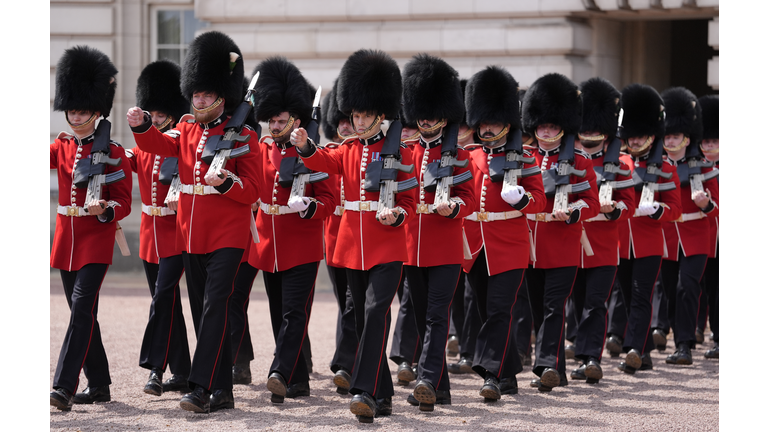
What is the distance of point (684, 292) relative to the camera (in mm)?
6270

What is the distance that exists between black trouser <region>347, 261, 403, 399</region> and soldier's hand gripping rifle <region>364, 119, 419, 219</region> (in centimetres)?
27

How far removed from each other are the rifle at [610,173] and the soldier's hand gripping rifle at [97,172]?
2561 millimetres

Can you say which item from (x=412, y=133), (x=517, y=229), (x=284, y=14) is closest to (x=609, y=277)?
(x=517, y=229)

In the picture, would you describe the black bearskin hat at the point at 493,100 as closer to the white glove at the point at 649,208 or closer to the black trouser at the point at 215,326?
the white glove at the point at 649,208

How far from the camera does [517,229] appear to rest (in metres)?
4.93

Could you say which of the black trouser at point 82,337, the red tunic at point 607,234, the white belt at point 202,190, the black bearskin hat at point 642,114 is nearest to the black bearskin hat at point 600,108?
the black bearskin hat at point 642,114

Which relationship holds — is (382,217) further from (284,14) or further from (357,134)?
(284,14)

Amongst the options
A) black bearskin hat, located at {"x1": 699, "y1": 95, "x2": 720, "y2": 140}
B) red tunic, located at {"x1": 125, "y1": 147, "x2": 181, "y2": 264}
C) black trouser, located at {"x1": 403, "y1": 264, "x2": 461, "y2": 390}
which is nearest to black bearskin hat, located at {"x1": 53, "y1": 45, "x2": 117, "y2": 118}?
red tunic, located at {"x1": 125, "y1": 147, "x2": 181, "y2": 264}

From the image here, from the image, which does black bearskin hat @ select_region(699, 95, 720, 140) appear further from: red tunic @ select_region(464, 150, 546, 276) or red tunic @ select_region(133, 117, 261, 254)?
red tunic @ select_region(133, 117, 261, 254)

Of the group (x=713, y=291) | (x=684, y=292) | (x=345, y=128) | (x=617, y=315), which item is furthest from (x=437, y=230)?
(x=713, y=291)

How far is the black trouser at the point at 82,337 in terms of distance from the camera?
4.41m

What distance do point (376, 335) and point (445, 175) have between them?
0.78m

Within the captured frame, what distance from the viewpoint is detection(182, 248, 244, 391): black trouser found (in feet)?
14.1

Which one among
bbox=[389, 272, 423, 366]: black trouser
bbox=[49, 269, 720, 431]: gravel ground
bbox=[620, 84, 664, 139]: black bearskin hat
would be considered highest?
bbox=[620, 84, 664, 139]: black bearskin hat
